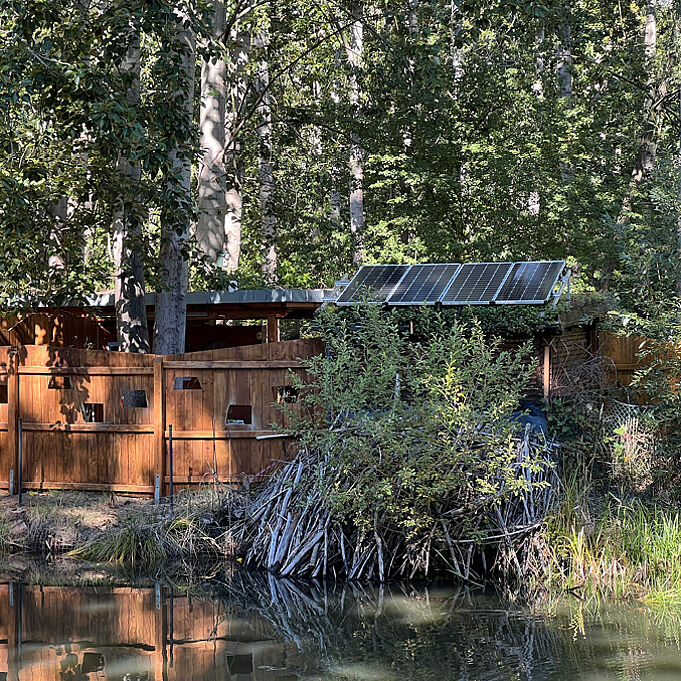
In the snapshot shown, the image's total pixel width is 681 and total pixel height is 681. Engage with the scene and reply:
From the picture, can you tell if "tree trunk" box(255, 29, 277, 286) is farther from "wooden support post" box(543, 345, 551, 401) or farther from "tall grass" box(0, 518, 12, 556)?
"tall grass" box(0, 518, 12, 556)

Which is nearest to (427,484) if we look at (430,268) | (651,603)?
(651,603)

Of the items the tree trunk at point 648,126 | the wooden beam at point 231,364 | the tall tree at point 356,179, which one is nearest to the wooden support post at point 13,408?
the wooden beam at point 231,364

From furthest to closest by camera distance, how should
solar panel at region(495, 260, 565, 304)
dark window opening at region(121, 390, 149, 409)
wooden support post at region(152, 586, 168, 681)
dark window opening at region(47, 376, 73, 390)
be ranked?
dark window opening at region(47, 376, 73, 390), dark window opening at region(121, 390, 149, 409), solar panel at region(495, 260, 565, 304), wooden support post at region(152, 586, 168, 681)

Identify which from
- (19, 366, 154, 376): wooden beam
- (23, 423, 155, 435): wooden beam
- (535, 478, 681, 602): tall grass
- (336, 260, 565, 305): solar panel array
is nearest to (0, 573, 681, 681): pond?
(535, 478, 681, 602): tall grass

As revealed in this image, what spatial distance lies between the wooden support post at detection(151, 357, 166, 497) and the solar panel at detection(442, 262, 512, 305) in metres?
3.73

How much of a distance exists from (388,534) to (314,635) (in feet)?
7.09

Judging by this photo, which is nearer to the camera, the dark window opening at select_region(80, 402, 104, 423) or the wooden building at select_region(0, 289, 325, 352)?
the dark window opening at select_region(80, 402, 104, 423)

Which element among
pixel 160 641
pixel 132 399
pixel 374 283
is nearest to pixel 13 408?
pixel 132 399

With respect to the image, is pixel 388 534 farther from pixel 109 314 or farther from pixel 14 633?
pixel 109 314

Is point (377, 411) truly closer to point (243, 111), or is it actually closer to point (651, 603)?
point (651, 603)

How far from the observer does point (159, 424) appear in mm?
→ 12047

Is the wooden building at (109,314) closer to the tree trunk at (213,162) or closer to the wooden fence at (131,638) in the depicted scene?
the tree trunk at (213,162)

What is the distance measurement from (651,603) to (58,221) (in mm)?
9723

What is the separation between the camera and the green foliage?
31.9 ft
